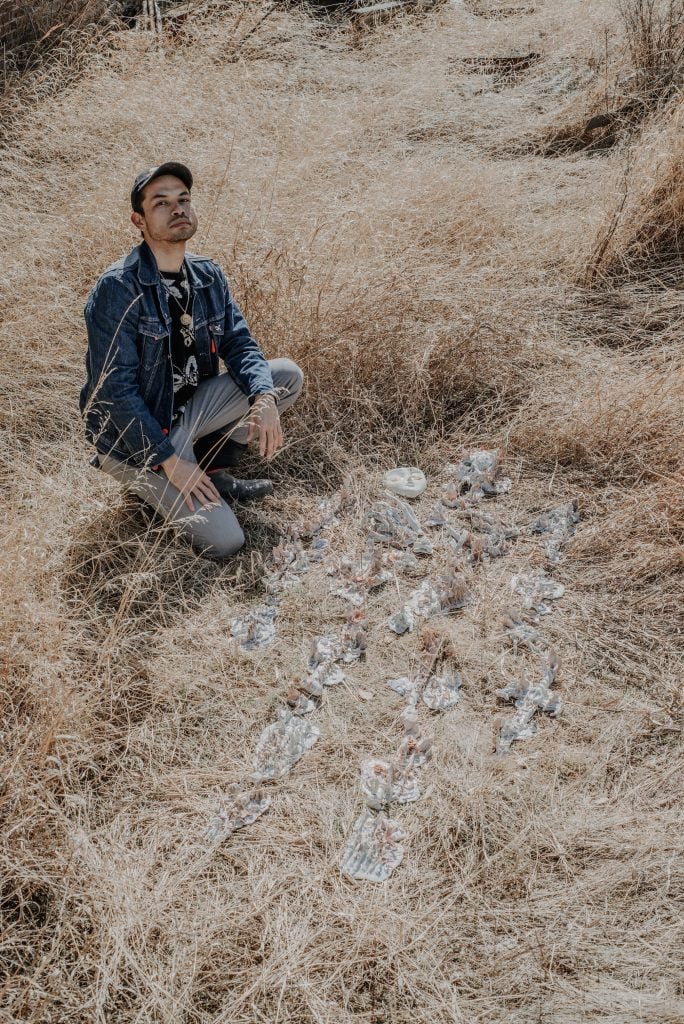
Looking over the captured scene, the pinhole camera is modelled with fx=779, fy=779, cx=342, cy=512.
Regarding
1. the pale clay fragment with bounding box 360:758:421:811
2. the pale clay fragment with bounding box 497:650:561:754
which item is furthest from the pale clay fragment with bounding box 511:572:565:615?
the pale clay fragment with bounding box 360:758:421:811

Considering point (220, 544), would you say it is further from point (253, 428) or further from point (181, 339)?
point (181, 339)

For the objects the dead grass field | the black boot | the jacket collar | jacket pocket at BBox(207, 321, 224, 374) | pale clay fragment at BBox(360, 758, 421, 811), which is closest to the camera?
the dead grass field

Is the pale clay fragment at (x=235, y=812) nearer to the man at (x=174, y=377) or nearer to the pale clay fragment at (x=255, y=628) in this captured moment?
the pale clay fragment at (x=255, y=628)

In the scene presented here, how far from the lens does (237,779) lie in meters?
2.15

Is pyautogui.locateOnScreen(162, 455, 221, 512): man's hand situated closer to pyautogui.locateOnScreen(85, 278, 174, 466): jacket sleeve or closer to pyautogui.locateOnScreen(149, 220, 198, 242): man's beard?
pyautogui.locateOnScreen(85, 278, 174, 466): jacket sleeve

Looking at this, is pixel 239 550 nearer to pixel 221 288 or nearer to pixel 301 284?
pixel 221 288

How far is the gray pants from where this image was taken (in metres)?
2.83

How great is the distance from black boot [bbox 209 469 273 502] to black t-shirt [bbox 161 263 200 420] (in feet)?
1.03

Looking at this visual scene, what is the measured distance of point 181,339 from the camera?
2.94 m

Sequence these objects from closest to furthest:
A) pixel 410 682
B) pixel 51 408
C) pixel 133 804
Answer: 1. pixel 133 804
2. pixel 410 682
3. pixel 51 408

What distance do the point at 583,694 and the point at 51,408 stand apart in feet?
8.28

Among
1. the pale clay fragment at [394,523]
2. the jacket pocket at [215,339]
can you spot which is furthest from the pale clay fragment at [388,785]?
the jacket pocket at [215,339]

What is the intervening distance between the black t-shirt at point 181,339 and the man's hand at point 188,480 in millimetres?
326

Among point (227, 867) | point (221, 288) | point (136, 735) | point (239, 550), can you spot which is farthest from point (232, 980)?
point (221, 288)
